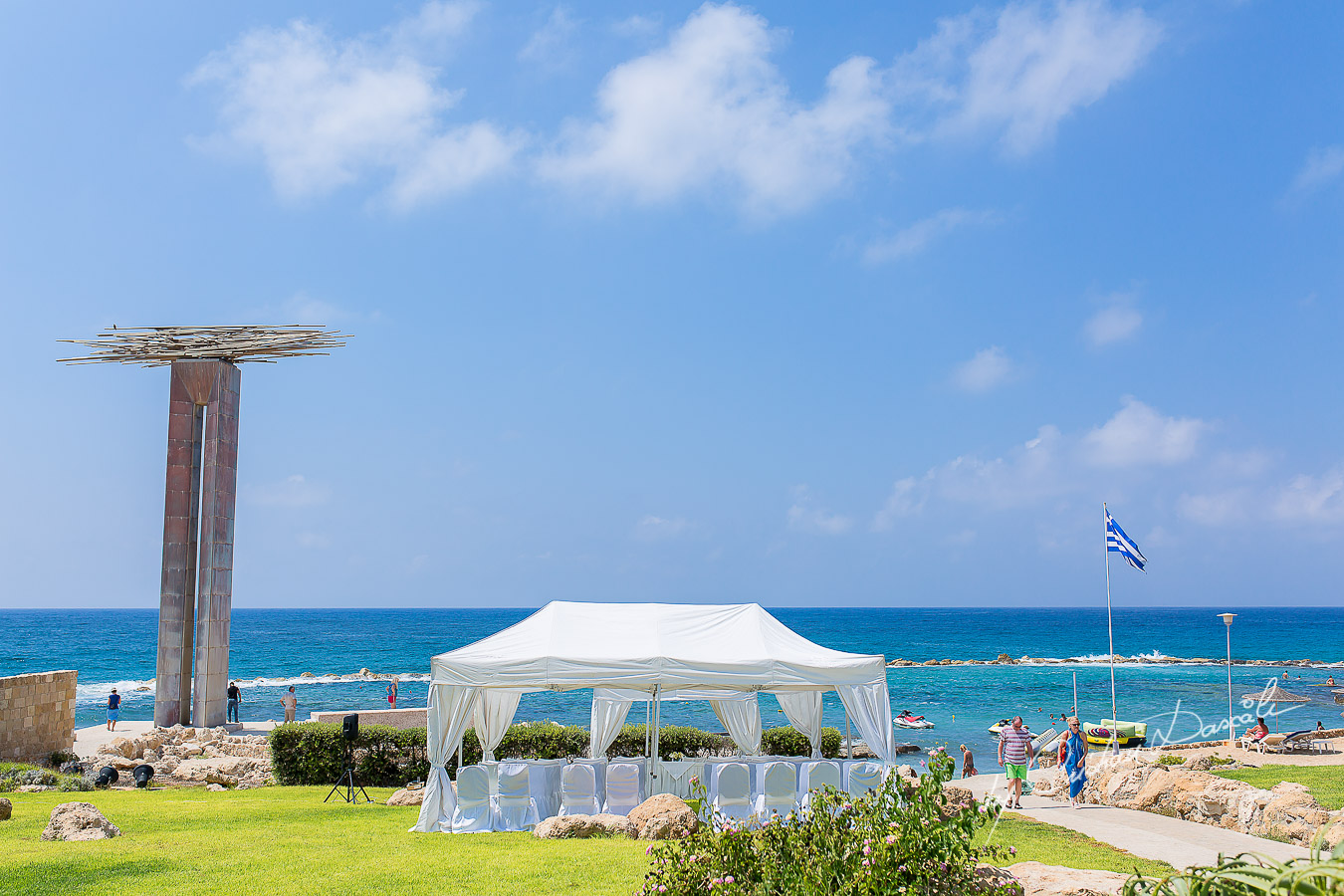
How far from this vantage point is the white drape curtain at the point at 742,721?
16312 mm

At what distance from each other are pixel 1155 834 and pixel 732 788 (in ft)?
16.4

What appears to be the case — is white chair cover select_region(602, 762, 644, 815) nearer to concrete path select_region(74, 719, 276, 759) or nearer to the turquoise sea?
concrete path select_region(74, 719, 276, 759)

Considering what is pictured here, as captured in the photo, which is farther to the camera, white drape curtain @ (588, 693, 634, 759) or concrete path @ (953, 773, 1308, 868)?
white drape curtain @ (588, 693, 634, 759)

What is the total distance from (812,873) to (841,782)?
27.7 ft

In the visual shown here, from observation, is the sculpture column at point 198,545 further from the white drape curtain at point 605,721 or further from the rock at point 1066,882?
the rock at point 1066,882

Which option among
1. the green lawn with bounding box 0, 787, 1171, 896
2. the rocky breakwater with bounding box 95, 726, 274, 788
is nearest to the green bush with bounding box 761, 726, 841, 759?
the green lawn with bounding box 0, 787, 1171, 896

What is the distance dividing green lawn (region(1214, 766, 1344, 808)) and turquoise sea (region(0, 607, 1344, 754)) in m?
12.3

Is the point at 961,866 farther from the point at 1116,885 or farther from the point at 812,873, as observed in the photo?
the point at 1116,885

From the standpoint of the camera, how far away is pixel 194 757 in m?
19.6

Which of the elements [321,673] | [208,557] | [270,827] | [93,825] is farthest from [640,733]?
[321,673]

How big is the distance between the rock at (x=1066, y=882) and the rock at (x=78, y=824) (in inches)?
366

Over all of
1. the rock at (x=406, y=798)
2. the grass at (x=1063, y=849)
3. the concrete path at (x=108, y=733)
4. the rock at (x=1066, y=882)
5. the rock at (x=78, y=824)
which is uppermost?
the rock at (x=1066, y=882)

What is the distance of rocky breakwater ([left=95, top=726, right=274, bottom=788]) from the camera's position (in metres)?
16.9

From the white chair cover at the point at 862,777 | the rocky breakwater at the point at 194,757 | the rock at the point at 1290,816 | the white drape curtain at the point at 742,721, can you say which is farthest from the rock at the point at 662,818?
the rocky breakwater at the point at 194,757
